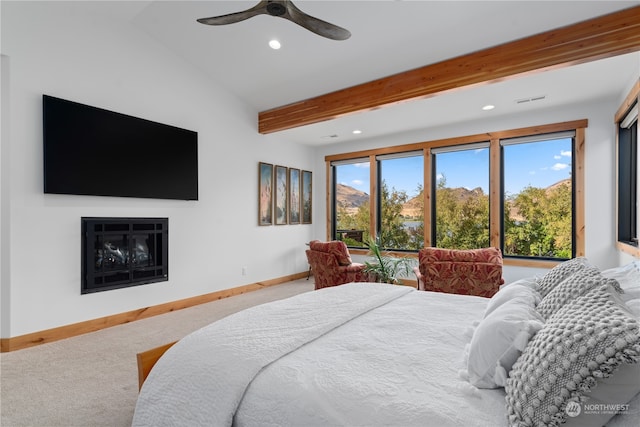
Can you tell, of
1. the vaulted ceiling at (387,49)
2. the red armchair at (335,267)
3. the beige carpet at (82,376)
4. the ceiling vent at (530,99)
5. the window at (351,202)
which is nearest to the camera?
the beige carpet at (82,376)

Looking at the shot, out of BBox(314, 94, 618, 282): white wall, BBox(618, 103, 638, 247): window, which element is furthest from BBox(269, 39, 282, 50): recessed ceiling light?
BBox(618, 103, 638, 247): window

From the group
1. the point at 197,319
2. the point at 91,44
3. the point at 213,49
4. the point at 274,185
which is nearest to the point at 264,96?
the point at 213,49

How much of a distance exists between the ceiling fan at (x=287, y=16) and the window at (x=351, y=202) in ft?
13.2

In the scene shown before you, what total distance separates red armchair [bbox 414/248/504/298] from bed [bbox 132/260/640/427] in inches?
69.0

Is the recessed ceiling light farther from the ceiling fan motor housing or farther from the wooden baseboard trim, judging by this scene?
the wooden baseboard trim

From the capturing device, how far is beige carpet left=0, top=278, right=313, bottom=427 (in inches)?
79.7

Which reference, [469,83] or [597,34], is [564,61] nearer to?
[597,34]

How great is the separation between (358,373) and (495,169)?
469 cm

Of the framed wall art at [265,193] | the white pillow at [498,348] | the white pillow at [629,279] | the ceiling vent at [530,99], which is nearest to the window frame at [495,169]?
the ceiling vent at [530,99]

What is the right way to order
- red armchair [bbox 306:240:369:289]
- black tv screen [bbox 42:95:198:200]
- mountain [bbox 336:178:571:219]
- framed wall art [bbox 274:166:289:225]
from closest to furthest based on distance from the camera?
black tv screen [bbox 42:95:198:200], red armchair [bbox 306:240:369:289], mountain [bbox 336:178:571:219], framed wall art [bbox 274:166:289:225]

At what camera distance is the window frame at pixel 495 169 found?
4359 mm

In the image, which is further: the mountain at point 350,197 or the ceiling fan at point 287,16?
the mountain at point 350,197

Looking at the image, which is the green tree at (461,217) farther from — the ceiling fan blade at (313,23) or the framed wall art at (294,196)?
the ceiling fan blade at (313,23)

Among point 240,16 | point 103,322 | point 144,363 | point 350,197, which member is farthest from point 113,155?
point 350,197
